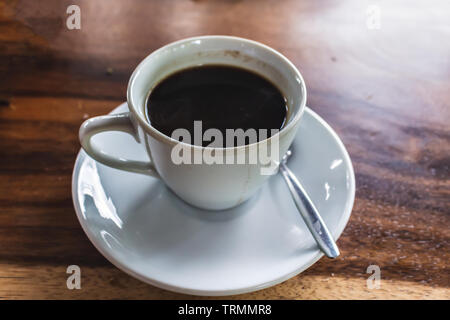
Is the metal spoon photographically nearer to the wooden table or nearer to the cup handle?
the wooden table

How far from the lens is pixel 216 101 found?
29.8 inches

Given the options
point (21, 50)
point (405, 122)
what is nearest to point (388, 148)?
point (405, 122)

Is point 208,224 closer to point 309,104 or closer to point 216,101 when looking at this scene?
point 216,101

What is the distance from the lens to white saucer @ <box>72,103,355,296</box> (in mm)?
592

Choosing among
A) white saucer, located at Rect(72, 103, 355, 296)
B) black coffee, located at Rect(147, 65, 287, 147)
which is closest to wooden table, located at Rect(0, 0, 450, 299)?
white saucer, located at Rect(72, 103, 355, 296)

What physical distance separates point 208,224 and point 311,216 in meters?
0.16

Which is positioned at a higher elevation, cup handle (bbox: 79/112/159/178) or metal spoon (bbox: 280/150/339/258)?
cup handle (bbox: 79/112/159/178)

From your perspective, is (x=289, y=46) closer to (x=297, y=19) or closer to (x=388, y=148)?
(x=297, y=19)

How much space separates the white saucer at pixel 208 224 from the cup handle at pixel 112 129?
0.04 metres

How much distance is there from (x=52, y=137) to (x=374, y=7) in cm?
98

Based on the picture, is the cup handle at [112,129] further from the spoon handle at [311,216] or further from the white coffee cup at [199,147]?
the spoon handle at [311,216]

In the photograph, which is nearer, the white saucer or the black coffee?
the white saucer

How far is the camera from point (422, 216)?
2.49 ft

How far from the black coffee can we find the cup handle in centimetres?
5
